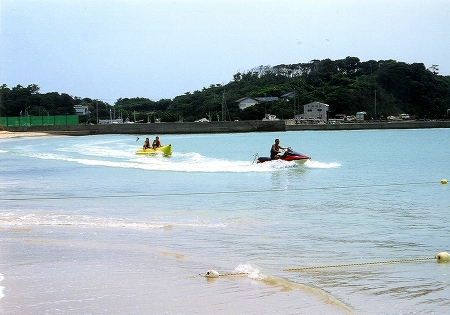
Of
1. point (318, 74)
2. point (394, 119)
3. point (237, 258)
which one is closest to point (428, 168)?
point (237, 258)

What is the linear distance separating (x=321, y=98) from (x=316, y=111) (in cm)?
1002

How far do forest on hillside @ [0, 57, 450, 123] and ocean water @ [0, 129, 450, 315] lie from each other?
103415 mm

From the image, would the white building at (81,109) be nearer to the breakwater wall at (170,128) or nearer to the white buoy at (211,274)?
the breakwater wall at (170,128)

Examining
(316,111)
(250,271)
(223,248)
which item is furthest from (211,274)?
(316,111)

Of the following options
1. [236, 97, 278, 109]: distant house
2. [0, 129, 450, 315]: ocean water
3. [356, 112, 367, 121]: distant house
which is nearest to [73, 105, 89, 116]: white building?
[236, 97, 278, 109]: distant house

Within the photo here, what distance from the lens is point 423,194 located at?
1919 cm

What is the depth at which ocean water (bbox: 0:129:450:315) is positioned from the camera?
282 inches

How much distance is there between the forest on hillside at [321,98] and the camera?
126875mm

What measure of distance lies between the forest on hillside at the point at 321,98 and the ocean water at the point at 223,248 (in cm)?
10342

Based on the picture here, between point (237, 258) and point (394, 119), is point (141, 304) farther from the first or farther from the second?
point (394, 119)

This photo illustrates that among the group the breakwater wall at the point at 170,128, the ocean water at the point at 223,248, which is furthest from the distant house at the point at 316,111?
the ocean water at the point at 223,248

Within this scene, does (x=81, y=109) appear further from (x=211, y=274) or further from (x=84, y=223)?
(x=211, y=274)

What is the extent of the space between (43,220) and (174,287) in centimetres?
622

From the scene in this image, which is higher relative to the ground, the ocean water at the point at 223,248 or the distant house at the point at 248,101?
the distant house at the point at 248,101
